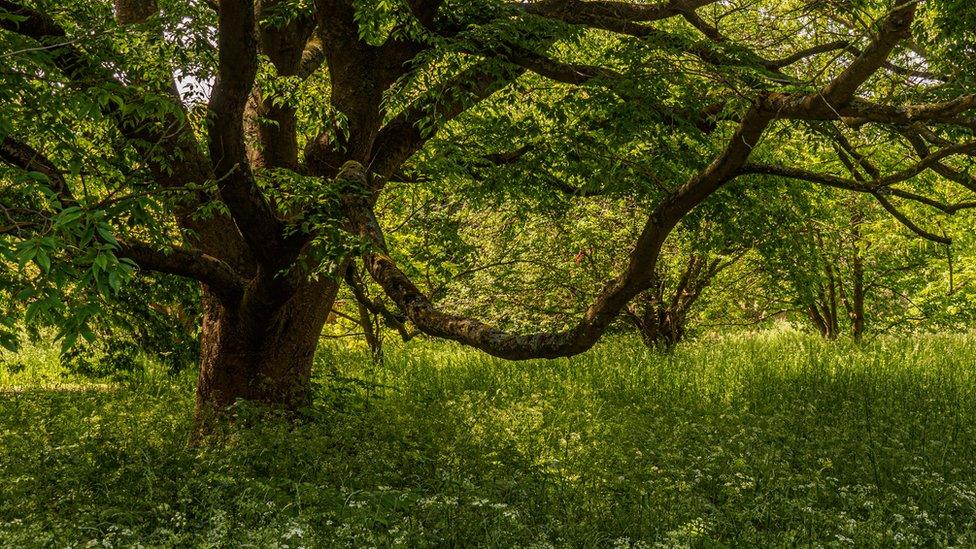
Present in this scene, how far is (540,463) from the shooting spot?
7.04m

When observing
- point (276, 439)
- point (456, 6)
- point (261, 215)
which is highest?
point (456, 6)

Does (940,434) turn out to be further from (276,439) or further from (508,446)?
(276,439)

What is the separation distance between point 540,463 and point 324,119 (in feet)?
12.7

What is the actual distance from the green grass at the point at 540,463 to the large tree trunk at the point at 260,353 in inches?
23.2

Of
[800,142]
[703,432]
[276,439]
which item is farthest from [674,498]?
[800,142]

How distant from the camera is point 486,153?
10.1m

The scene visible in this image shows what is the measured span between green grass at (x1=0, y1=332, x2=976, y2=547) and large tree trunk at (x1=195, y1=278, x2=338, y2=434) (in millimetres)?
589

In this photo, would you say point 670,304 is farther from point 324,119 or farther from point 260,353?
point 324,119

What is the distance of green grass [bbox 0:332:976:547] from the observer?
517 cm

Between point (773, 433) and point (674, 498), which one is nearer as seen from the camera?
point (674, 498)

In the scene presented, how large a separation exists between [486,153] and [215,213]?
3.60 metres

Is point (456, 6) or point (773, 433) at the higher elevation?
point (456, 6)

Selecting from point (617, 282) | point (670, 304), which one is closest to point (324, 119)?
point (617, 282)

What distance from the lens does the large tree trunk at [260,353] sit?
8.27 meters
